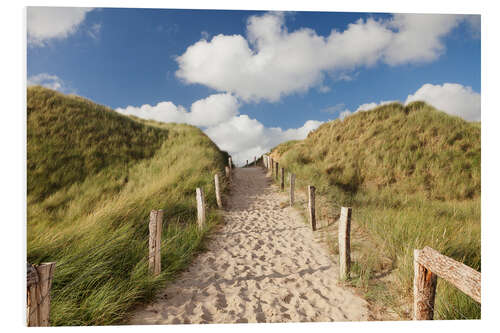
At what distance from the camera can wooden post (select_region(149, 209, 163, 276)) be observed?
3.14 meters

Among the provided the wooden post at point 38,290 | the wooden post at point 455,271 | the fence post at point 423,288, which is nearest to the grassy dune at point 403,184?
the fence post at point 423,288

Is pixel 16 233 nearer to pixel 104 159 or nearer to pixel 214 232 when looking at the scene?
pixel 214 232

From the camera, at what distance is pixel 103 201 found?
6168 mm

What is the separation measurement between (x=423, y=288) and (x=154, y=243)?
316 cm

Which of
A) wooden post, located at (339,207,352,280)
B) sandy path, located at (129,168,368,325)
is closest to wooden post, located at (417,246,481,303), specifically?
sandy path, located at (129,168,368,325)

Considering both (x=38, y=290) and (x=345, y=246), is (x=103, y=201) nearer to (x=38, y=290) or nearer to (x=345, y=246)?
(x=38, y=290)

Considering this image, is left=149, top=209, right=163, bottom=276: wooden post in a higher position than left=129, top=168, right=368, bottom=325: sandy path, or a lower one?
higher

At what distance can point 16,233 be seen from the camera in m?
2.40

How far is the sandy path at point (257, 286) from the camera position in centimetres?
266

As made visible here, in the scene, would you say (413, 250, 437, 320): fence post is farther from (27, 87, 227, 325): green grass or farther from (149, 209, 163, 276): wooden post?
(149, 209, 163, 276): wooden post

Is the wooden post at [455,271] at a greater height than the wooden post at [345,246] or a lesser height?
greater

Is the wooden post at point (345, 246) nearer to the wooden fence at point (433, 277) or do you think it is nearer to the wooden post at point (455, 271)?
the wooden fence at point (433, 277)

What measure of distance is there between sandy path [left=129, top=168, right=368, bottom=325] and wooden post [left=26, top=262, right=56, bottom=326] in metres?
1.15

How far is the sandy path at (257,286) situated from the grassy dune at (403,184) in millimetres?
537
